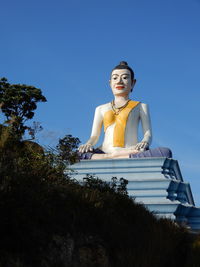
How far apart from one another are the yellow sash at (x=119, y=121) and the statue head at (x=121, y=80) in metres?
0.60

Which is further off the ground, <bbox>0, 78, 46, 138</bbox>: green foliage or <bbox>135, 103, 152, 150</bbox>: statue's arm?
<bbox>0, 78, 46, 138</bbox>: green foliage

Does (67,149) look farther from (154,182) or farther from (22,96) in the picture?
(22,96)

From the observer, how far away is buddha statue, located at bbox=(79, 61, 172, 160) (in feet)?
56.7

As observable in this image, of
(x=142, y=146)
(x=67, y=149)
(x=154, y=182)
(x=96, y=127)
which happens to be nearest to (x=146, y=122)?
(x=142, y=146)

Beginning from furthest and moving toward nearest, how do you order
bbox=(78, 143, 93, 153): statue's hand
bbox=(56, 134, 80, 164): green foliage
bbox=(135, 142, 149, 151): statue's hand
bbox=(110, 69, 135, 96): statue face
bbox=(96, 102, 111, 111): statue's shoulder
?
bbox=(96, 102, 111, 111): statue's shoulder < bbox=(110, 69, 135, 96): statue face < bbox=(78, 143, 93, 153): statue's hand < bbox=(135, 142, 149, 151): statue's hand < bbox=(56, 134, 80, 164): green foliage

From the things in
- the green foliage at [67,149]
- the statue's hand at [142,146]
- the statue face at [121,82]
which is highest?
the statue face at [121,82]

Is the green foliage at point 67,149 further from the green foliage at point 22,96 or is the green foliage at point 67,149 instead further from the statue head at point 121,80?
the green foliage at point 22,96

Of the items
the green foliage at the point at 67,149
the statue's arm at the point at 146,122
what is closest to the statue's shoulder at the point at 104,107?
the statue's arm at the point at 146,122

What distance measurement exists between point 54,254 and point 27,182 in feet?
4.43

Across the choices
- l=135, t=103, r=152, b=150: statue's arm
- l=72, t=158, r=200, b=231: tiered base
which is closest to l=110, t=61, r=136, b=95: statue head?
l=135, t=103, r=152, b=150: statue's arm

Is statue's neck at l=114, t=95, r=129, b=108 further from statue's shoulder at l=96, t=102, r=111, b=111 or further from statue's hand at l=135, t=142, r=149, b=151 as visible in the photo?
statue's hand at l=135, t=142, r=149, b=151

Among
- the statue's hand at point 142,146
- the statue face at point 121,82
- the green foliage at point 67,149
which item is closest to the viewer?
the green foliage at point 67,149

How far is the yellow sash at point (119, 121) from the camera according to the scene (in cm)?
1788

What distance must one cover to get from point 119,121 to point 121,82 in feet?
5.50
